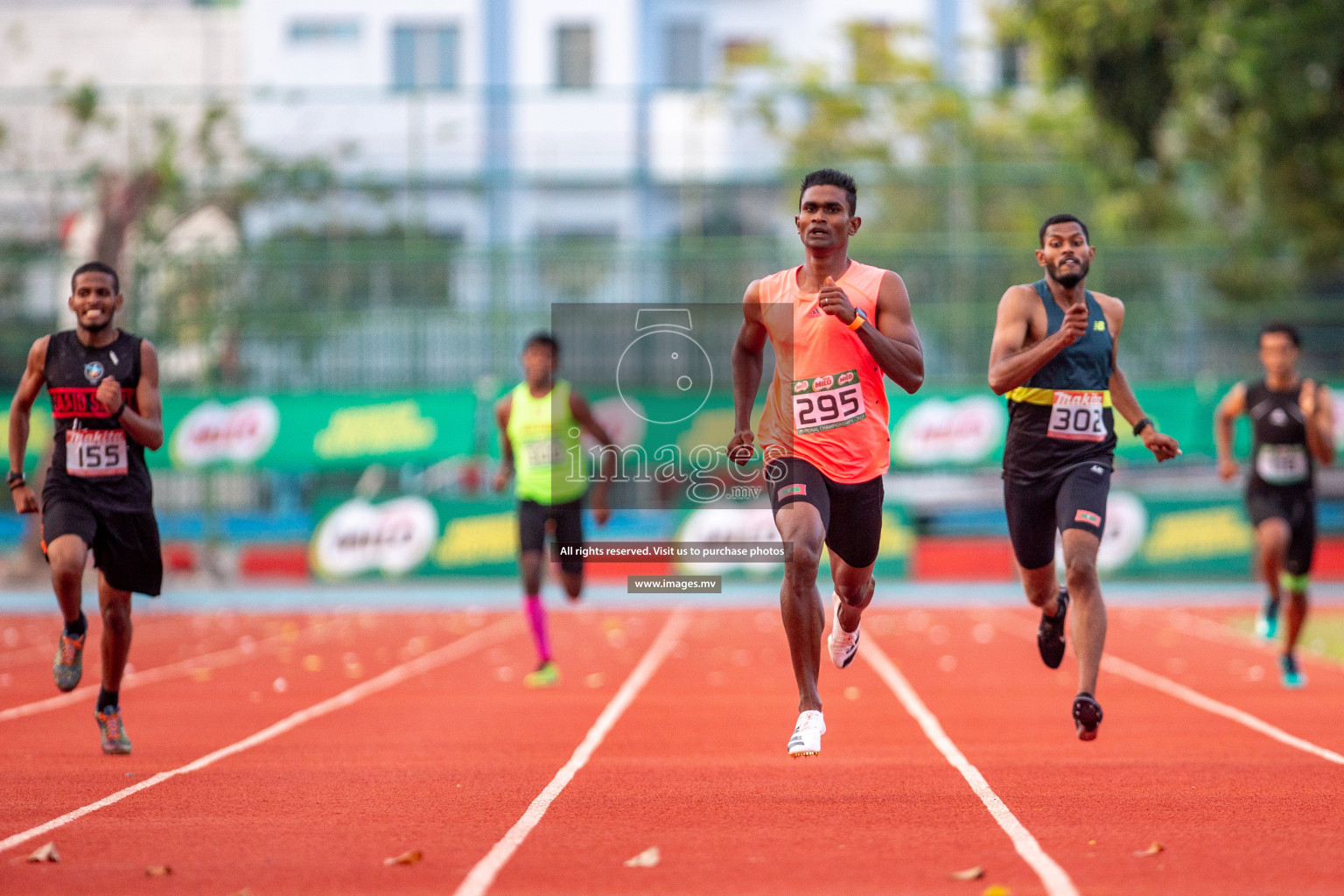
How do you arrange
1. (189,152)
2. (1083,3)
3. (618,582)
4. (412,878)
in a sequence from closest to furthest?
1. (412,878)
2. (1083,3)
3. (618,582)
4. (189,152)

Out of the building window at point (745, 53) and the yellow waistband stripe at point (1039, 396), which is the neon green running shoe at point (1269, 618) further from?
the building window at point (745, 53)

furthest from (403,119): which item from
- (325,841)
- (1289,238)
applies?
(325,841)

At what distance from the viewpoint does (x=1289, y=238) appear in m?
25.1

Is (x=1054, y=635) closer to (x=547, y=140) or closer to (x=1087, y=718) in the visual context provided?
(x=1087, y=718)

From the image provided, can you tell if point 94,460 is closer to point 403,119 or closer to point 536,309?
point 536,309

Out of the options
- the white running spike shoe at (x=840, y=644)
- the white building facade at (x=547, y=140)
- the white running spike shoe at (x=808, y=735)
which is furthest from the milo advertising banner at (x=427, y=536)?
the white running spike shoe at (x=808, y=735)

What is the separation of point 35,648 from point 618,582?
975cm

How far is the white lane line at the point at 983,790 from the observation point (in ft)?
18.7

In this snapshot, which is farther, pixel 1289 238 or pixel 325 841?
pixel 1289 238

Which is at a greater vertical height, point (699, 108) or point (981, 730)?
point (699, 108)

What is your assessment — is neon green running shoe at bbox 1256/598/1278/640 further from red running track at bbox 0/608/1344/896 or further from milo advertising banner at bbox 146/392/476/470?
milo advertising banner at bbox 146/392/476/470

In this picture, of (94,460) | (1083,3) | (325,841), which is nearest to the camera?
(325,841)

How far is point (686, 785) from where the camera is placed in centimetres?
793

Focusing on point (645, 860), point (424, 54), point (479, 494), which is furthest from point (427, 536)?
point (424, 54)
